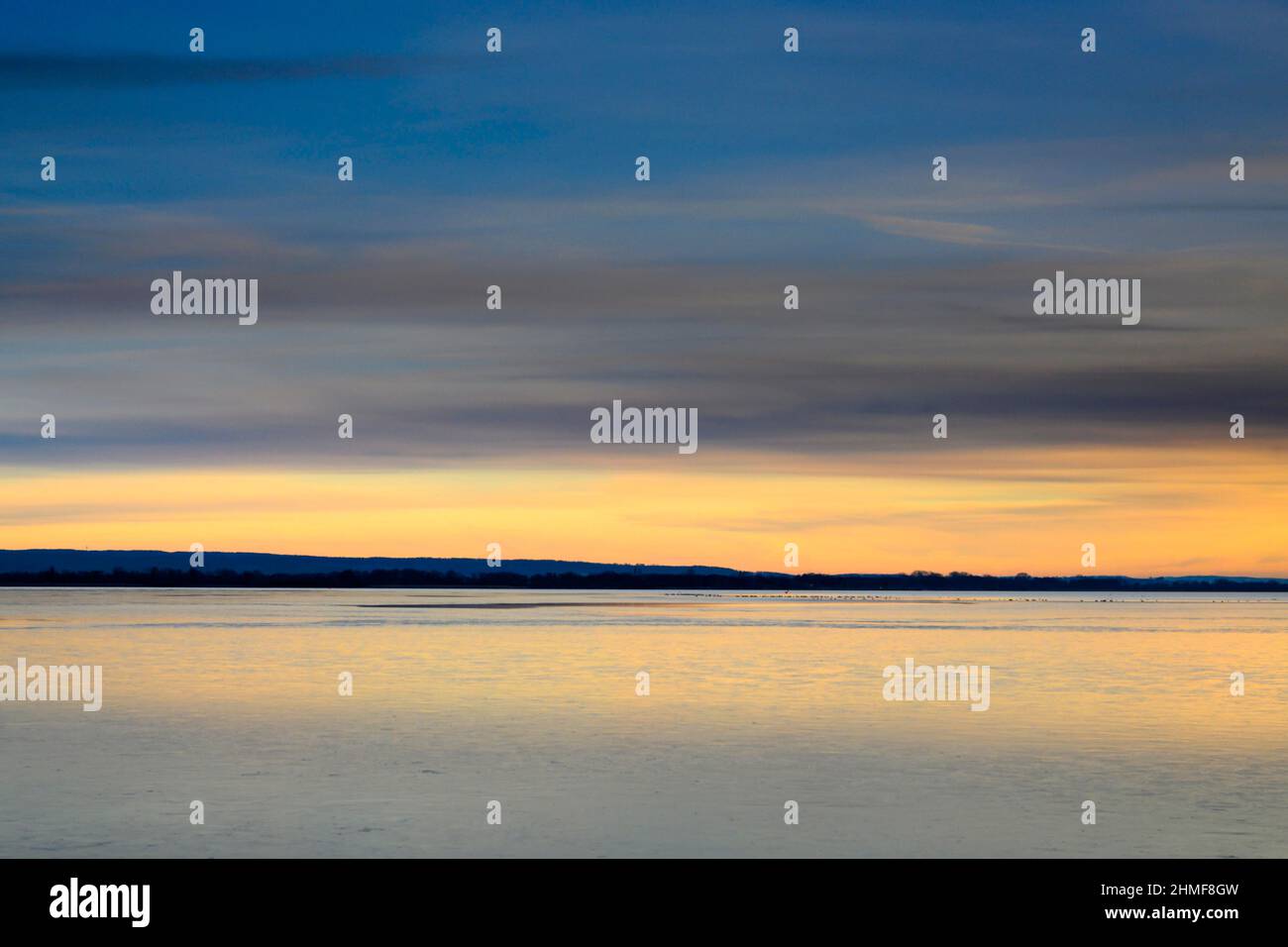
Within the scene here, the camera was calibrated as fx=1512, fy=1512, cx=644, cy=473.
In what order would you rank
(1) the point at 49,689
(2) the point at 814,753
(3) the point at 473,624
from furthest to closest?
(3) the point at 473,624 < (1) the point at 49,689 < (2) the point at 814,753

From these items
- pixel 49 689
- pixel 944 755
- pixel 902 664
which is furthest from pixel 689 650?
pixel 944 755

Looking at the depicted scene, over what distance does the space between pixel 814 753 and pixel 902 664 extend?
18375mm

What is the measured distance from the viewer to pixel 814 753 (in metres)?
22.1

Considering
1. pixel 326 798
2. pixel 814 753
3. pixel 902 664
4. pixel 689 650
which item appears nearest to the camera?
pixel 326 798
